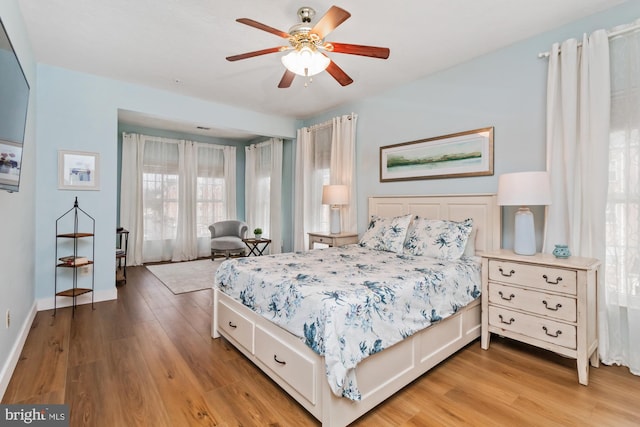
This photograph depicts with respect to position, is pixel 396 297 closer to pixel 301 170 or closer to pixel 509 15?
pixel 509 15

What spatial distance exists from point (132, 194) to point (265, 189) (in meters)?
2.53

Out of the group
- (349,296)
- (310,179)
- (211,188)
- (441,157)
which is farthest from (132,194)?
(349,296)

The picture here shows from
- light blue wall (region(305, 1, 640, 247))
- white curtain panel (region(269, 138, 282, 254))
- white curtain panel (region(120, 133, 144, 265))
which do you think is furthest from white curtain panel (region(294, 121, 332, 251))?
white curtain panel (region(120, 133, 144, 265))

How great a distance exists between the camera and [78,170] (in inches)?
140

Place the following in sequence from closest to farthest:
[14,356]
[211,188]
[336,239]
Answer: [14,356] < [336,239] < [211,188]

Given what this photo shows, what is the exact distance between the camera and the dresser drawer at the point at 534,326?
2.12 metres

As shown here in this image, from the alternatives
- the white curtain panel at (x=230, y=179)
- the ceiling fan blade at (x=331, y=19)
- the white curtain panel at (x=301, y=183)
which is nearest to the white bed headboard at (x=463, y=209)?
the white curtain panel at (x=301, y=183)

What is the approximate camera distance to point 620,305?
230 centimetres

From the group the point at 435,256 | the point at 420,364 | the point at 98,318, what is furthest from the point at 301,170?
the point at 420,364

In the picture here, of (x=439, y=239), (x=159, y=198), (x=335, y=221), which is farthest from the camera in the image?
(x=159, y=198)

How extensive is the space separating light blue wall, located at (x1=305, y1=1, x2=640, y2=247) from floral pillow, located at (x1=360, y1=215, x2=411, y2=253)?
58cm

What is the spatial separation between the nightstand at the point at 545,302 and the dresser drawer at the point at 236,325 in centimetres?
190

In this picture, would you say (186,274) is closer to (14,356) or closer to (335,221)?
(335,221)

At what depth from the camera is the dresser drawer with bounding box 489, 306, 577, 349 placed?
2115 millimetres
